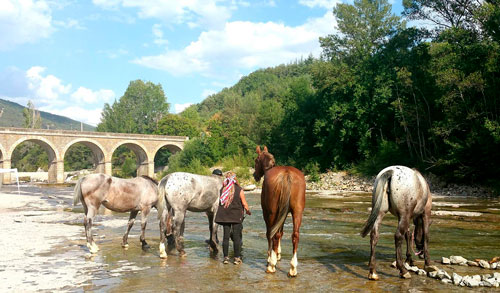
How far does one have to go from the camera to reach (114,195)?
9797mm

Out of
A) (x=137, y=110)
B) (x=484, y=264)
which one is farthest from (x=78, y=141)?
(x=484, y=264)

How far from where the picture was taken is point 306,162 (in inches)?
1823

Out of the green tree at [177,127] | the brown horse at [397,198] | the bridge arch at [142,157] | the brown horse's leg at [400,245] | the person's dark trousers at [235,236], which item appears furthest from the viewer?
the green tree at [177,127]

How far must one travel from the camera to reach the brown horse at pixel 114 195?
9.47 m

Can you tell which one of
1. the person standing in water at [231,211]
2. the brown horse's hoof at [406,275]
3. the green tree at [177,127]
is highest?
the green tree at [177,127]

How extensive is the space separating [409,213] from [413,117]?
→ 90.4 feet

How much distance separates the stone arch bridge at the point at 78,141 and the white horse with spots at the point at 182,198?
58.3 metres

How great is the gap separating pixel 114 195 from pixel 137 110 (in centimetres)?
9548

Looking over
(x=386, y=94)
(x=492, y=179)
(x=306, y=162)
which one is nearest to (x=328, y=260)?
(x=492, y=179)

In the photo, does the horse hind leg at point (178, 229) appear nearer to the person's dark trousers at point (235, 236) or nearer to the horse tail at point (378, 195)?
Result: the person's dark trousers at point (235, 236)

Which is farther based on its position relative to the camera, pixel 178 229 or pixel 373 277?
pixel 178 229

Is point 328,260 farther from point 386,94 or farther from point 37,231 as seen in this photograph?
point 386,94

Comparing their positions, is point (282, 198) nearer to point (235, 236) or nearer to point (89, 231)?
point (235, 236)

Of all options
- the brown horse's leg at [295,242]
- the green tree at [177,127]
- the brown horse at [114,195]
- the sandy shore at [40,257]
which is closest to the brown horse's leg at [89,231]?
the brown horse at [114,195]
